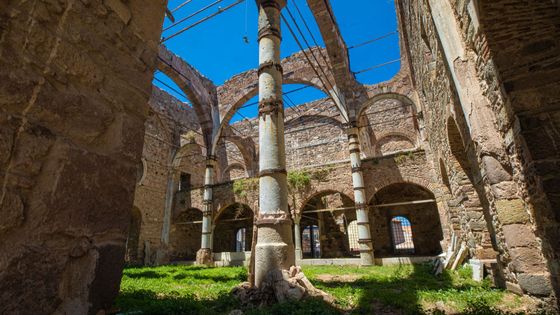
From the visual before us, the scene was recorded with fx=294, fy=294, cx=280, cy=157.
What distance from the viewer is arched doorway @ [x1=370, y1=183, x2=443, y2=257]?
549 inches

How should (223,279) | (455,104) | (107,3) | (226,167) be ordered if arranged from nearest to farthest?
1. (107,3)
2. (455,104)
3. (223,279)
4. (226,167)

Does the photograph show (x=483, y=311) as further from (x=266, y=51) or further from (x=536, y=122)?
(x=266, y=51)

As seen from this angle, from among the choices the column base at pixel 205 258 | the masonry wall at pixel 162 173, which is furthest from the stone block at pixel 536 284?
the masonry wall at pixel 162 173

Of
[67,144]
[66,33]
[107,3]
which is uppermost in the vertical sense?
[107,3]

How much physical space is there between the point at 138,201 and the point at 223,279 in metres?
8.15

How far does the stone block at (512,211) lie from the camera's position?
3.10 meters

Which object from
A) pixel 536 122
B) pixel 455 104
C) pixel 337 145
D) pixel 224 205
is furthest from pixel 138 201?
pixel 536 122

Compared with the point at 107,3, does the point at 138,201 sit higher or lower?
higher

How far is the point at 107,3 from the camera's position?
1595mm

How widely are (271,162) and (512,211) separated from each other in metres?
3.25

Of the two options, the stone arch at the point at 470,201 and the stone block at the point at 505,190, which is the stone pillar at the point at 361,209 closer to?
the stone arch at the point at 470,201

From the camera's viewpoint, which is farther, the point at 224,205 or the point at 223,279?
the point at 224,205

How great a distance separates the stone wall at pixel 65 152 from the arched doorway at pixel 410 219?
45.3ft

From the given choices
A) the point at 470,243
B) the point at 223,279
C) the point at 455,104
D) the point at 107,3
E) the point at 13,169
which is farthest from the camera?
the point at 223,279
